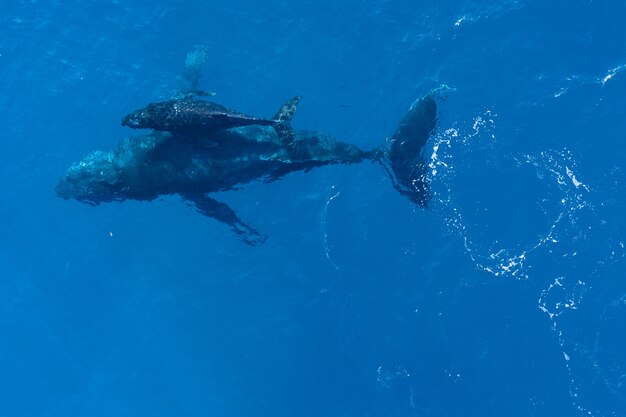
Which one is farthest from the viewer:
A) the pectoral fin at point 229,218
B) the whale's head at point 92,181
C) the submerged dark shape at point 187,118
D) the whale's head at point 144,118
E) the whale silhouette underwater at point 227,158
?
the whale's head at point 92,181

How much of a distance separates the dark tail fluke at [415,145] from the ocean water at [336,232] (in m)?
1.11

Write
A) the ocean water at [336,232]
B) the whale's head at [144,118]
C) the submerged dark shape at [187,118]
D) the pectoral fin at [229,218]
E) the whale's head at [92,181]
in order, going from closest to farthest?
the submerged dark shape at [187,118] < the whale's head at [144,118] < the ocean water at [336,232] < the pectoral fin at [229,218] < the whale's head at [92,181]

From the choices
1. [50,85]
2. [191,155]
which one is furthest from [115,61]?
[191,155]

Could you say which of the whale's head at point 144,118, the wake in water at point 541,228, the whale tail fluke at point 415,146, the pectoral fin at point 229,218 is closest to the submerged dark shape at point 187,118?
the whale's head at point 144,118

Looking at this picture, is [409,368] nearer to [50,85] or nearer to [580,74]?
[580,74]

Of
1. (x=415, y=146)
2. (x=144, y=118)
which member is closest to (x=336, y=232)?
(x=415, y=146)

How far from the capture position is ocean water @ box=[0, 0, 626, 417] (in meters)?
46.2

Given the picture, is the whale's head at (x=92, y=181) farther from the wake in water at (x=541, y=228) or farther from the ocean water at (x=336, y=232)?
the wake in water at (x=541, y=228)

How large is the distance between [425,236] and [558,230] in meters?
10.1

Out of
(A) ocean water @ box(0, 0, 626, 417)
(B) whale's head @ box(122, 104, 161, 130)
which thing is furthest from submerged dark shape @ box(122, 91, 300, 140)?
(A) ocean water @ box(0, 0, 626, 417)

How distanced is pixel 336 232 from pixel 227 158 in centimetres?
1090

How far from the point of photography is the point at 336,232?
166 ft

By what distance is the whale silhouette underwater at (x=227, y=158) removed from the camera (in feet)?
160

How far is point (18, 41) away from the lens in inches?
2395
